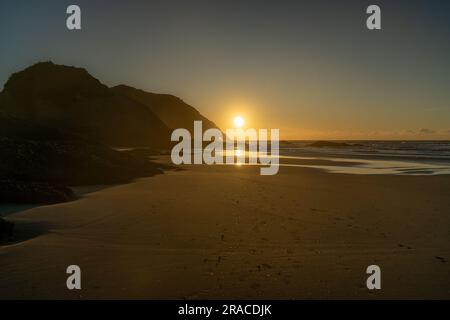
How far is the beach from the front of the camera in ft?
19.6

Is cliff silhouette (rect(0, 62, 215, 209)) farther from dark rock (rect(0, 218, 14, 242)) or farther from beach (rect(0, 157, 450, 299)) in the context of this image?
dark rock (rect(0, 218, 14, 242))

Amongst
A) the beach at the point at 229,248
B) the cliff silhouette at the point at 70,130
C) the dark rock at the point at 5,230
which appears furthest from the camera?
the cliff silhouette at the point at 70,130

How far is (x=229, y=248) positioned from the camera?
26.4ft

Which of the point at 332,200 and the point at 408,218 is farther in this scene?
the point at 332,200

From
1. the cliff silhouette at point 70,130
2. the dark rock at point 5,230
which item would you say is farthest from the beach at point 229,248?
the cliff silhouette at point 70,130

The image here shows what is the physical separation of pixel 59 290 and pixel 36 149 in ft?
46.1

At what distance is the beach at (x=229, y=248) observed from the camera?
19.6 feet

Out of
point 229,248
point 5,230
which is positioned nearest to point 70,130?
point 5,230

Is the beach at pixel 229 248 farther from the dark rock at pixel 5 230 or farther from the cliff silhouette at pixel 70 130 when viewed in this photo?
the cliff silhouette at pixel 70 130

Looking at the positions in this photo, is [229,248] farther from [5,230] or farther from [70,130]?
[70,130]

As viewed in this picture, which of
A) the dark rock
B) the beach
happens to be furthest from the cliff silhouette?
the dark rock
